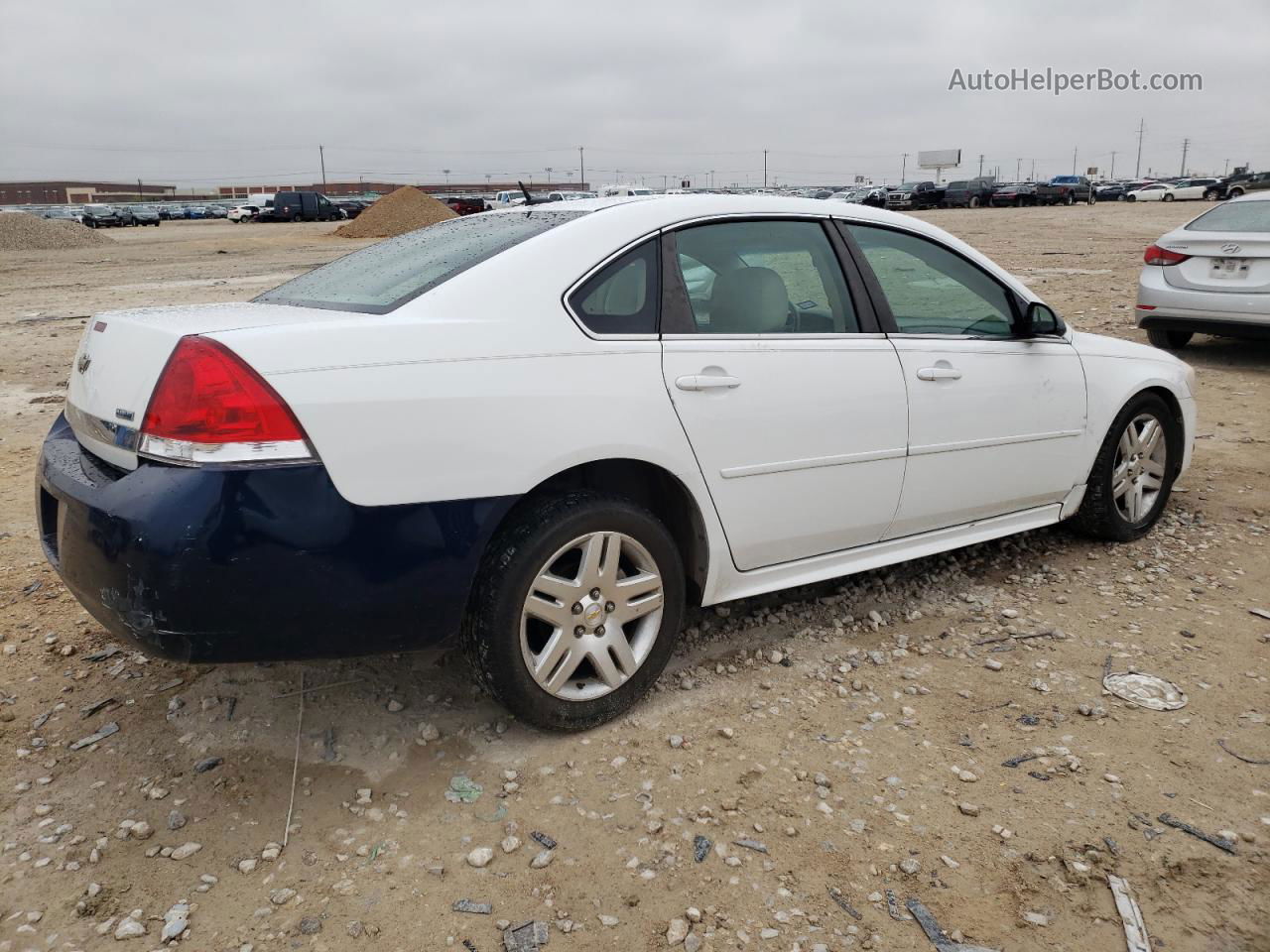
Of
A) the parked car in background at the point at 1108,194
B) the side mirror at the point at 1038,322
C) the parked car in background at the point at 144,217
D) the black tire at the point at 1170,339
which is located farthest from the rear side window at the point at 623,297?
the parked car in background at the point at 1108,194

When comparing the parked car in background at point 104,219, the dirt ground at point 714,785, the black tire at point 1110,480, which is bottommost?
the dirt ground at point 714,785

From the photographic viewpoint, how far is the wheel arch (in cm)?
294

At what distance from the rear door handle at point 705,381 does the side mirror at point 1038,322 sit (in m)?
1.60

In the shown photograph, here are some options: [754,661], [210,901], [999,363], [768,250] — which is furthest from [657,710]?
[999,363]

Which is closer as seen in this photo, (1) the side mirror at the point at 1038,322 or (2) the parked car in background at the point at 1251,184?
(1) the side mirror at the point at 1038,322

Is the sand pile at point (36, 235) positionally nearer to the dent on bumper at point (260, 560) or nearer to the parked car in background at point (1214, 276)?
the parked car in background at point (1214, 276)

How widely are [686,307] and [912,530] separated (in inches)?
53.3

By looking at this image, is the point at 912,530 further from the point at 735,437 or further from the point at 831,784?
the point at 831,784

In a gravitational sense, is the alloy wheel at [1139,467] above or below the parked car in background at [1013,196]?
below

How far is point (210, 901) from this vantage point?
2.38 m

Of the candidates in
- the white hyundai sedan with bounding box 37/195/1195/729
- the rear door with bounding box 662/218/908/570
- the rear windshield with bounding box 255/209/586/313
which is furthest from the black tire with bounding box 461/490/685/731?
the rear windshield with bounding box 255/209/586/313

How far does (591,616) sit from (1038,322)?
7.76 ft

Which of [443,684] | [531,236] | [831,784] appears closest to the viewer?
[831,784]

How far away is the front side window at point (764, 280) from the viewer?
3242mm
